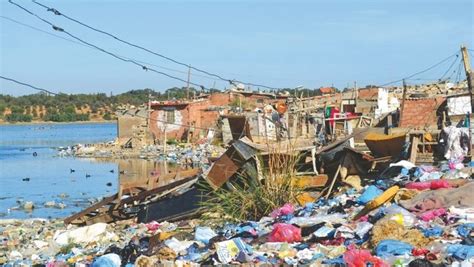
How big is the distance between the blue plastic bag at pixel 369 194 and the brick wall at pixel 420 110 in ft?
53.2

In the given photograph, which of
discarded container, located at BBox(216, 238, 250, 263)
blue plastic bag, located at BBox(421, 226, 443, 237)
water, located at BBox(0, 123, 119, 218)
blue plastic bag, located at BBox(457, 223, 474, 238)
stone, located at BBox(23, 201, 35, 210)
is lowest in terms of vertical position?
water, located at BBox(0, 123, 119, 218)

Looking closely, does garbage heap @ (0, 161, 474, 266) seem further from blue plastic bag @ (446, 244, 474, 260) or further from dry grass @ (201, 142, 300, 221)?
dry grass @ (201, 142, 300, 221)

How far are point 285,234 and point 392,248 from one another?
148cm

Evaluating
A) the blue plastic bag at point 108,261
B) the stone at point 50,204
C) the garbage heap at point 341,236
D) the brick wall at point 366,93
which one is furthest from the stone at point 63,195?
the brick wall at point 366,93

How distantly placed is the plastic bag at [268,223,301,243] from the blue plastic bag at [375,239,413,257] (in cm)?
123

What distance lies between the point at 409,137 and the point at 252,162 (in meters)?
3.63

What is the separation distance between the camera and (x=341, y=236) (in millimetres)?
7820

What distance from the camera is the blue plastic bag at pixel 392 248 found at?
693cm

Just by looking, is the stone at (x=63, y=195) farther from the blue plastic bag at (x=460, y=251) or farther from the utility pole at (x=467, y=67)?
the blue plastic bag at (x=460, y=251)

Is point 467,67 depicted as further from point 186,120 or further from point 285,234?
point 186,120

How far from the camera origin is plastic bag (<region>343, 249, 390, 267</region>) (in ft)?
21.6

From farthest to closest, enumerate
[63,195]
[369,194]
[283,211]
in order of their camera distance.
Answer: [63,195] → [369,194] → [283,211]

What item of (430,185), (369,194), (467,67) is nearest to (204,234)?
(369,194)

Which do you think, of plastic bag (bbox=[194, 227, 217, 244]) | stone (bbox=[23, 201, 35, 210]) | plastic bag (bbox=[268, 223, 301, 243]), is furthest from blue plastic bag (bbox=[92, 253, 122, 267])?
stone (bbox=[23, 201, 35, 210])
